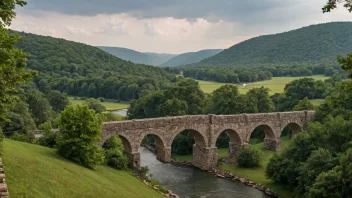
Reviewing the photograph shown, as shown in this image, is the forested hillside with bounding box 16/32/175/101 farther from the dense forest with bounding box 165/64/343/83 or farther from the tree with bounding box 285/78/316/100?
the tree with bounding box 285/78/316/100

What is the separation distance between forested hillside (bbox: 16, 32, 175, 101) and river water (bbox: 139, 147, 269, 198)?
2397 inches

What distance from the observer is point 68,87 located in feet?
398

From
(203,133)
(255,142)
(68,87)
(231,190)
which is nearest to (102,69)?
(68,87)

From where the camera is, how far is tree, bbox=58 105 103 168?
3406 centimetres

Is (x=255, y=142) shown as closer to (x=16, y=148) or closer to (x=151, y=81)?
(x=16, y=148)

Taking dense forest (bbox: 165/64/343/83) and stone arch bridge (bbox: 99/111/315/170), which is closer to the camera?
stone arch bridge (bbox: 99/111/315/170)

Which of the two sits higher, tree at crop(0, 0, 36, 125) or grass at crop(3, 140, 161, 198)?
tree at crop(0, 0, 36, 125)

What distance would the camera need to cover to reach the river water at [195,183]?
4028cm

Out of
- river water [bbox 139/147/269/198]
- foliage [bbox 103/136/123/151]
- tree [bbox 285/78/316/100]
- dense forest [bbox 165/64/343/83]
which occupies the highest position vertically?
dense forest [bbox 165/64/343/83]

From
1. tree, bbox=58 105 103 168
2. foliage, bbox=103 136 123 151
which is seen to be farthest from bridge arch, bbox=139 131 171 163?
tree, bbox=58 105 103 168

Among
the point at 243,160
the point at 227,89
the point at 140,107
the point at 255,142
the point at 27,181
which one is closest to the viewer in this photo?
the point at 27,181

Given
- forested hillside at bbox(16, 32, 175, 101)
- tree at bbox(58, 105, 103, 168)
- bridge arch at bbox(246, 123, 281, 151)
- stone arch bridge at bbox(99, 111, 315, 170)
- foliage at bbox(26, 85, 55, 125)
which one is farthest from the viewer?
forested hillside at bbox(16, 32, 175, 101)

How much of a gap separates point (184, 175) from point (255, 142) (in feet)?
73.3

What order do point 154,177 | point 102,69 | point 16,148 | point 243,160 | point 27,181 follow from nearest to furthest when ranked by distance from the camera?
point 27,181 → point 16,148 → point 154,177 → point 243,160 → point 102,69
